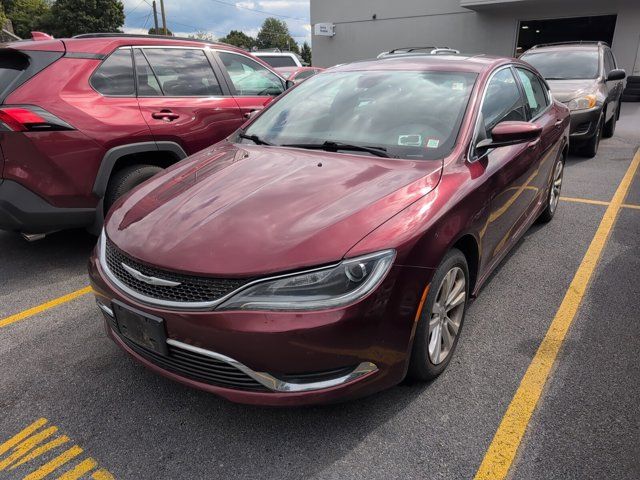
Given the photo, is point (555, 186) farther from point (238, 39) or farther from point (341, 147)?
point (238, 39)

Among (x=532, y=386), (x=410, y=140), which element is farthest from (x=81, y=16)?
(x=532, y=386)

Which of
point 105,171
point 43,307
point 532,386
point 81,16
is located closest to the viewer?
point 532,386

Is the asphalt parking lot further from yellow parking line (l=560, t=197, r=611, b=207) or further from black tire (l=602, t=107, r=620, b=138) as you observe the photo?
black tire (l=602, t=107, r=620, b=138)

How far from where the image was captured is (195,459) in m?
2.06

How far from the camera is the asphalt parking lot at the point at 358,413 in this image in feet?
6.62

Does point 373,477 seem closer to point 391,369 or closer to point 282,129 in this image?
point 391,369

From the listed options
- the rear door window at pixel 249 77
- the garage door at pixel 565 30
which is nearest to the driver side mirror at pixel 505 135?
the rear door window at pixel 249 77

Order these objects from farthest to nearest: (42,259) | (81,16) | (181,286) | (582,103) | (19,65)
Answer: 1. (81,16)
2. (582,103)
3. (42,259)
4. (19,65)
5. (181,286)

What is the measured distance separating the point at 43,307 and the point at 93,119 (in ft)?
4.86

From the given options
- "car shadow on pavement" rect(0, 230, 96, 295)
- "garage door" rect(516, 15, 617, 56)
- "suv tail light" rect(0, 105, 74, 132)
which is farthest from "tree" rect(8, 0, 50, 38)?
"suv tail light" rect(0, 105, 74, 132)

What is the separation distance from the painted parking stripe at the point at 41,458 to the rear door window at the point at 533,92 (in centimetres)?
379

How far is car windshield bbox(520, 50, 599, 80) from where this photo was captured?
26.5 feet

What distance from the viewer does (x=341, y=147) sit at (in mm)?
2840

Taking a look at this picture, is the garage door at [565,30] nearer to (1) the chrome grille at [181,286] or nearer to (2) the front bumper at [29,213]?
(2) the front bumper at [29,213]
